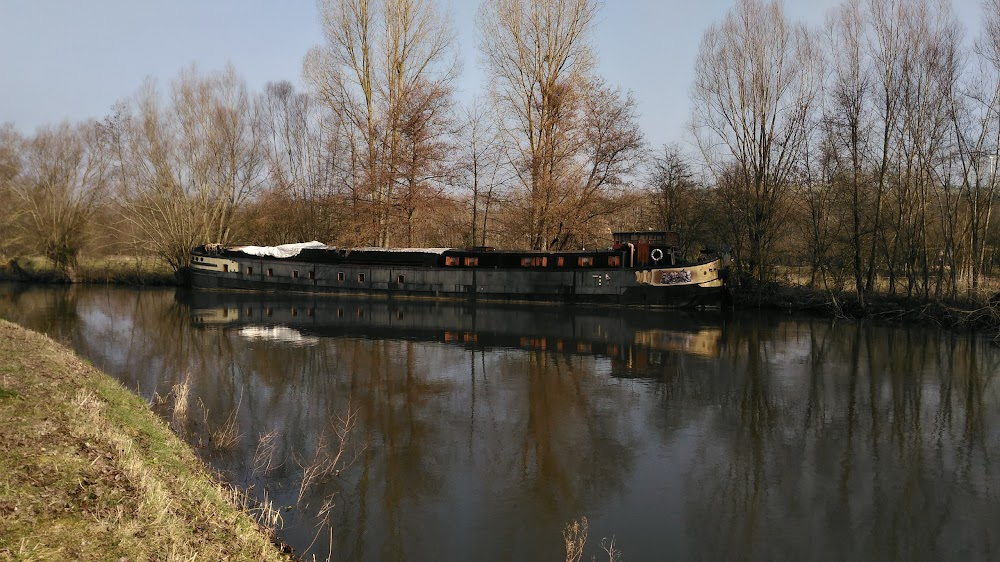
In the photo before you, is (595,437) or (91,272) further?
(91,272)

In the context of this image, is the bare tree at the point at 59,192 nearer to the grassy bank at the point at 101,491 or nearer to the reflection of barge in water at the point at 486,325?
the reflection of barge in water at the point at 486,325

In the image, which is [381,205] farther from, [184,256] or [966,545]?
[966,545]

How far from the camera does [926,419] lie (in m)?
9.48

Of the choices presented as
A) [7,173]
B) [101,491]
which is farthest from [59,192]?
[101,491]

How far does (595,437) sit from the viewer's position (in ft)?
27.4

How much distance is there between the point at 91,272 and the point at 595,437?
40.8 meters

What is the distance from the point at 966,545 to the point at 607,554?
10.8 feet

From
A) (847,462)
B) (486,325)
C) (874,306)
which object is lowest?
(847,462)

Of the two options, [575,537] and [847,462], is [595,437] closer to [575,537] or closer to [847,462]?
[575,537]

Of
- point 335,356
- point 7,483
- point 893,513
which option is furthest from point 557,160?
point 7,483

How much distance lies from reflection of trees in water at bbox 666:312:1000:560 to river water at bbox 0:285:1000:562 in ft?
0.10

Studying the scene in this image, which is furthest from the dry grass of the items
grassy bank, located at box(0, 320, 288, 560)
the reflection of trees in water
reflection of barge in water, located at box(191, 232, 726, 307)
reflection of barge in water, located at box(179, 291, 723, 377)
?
reflection of barge in water, located at box(191, 232, 726, 307)

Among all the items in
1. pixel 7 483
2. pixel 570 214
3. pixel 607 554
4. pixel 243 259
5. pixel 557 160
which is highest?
pixel 557 160

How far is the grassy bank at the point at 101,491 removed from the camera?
391 cm
